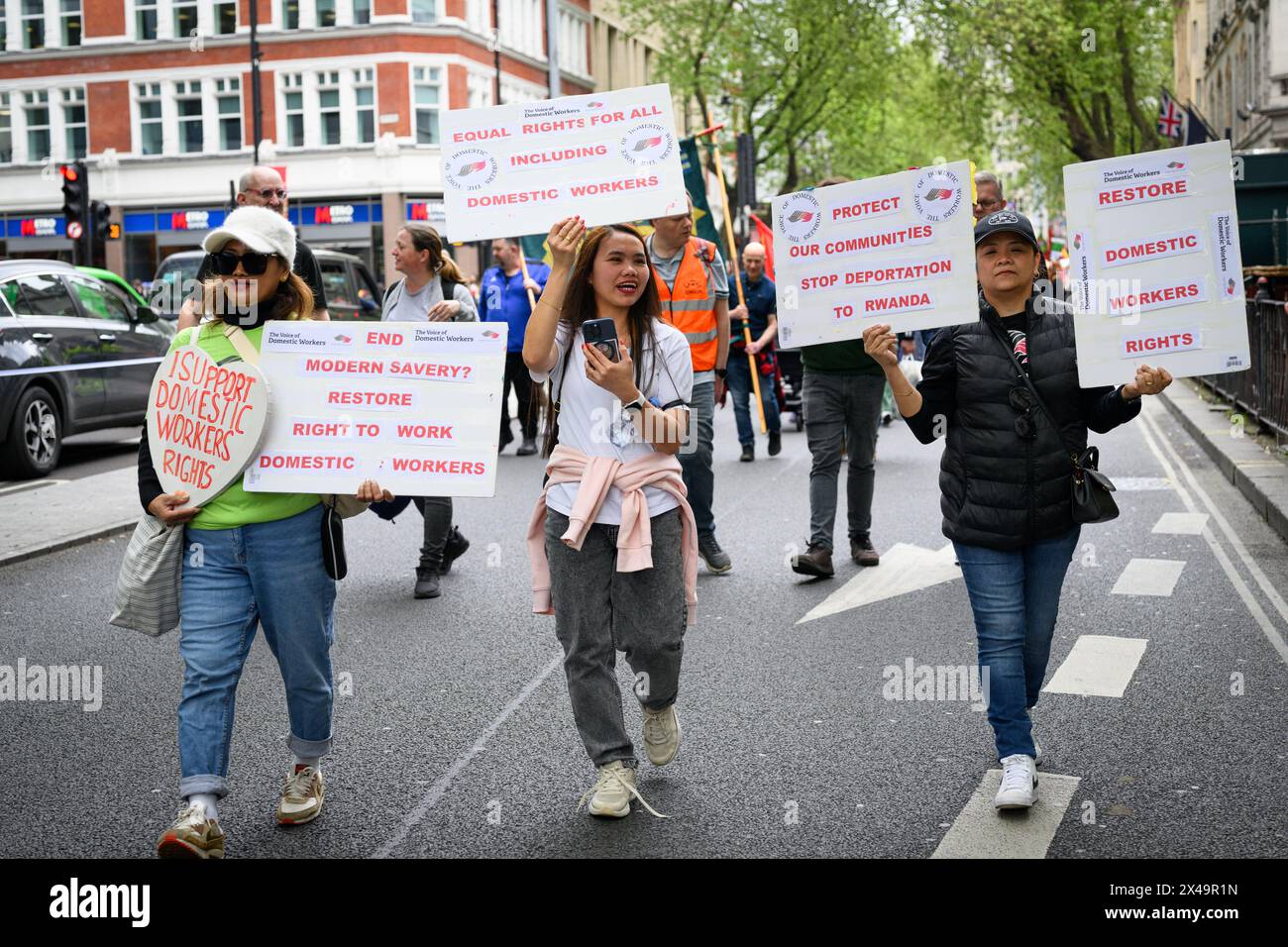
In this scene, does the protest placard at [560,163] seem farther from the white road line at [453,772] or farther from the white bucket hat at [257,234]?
the white road line at [453,772]

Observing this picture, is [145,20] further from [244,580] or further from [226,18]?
[244,580]

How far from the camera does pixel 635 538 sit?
4.53 metres

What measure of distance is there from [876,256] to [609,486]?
126cm

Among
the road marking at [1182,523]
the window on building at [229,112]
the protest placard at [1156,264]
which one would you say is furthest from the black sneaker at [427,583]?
the window on building at [229,112]

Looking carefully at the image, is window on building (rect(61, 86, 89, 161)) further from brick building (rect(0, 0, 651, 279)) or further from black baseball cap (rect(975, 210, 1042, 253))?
black baseball cap (rect(975, 210, 1042, 253))

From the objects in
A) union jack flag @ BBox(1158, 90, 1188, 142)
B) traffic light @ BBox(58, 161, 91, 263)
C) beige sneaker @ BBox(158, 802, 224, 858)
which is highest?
union jack flag @ BBox(1158, 90, 1188, 142)

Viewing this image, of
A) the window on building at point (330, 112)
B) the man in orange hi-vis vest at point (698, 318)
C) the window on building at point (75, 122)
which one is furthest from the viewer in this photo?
the window on building at point (75, 122)

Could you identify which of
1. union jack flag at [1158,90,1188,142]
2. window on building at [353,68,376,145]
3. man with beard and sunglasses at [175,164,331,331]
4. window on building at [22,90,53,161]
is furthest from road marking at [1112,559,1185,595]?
window on building at [22,90,53,161]

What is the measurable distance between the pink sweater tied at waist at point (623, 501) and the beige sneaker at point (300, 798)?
2.84ft

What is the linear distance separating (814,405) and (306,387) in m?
4.70

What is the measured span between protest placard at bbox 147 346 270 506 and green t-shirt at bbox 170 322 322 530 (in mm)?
52

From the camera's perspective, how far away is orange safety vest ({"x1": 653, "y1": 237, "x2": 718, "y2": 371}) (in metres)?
8.20

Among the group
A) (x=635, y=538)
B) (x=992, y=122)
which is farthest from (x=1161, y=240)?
(x=992, y=122)

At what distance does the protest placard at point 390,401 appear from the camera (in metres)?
4.53
